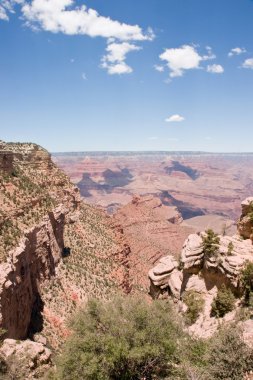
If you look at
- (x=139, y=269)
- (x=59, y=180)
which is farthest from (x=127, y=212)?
(x=59, y=180)

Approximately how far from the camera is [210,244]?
32.1 m

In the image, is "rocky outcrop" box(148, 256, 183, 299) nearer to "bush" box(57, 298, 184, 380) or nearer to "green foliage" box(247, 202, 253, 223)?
"green foliage" box(247, 202, 253, 223)

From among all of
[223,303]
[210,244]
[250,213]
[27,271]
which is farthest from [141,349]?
[27,271]

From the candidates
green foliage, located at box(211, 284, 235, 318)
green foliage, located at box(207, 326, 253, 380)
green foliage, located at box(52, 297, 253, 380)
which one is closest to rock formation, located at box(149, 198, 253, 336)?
green foliage, located at box(211, 284, 235, 318)

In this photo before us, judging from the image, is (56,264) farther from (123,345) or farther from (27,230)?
Answer: (123,345)

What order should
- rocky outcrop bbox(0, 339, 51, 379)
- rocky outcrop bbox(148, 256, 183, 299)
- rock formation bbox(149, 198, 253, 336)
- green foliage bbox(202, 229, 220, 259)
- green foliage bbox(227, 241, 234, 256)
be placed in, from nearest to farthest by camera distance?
1. rocky outcrop bbox(0, 339, 51, 379)
2. rock formation bbox(149, 198, 253, 336)
3. green foliage bbox(227, 241, 234, 256)
4. green foliage bbox(202, 229, 220, 259)
5. rocky outcrop bbox(148, 256, 183, 299)

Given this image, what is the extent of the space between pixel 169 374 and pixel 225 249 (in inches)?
511

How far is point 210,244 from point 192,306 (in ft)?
18.1

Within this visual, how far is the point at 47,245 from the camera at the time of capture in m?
47.5

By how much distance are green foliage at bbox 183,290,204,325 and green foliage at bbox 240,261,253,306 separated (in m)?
4.15

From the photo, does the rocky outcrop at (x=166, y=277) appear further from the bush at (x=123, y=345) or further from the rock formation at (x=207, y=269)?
the bush at (x=123, y=345)

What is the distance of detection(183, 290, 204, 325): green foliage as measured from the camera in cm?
2981

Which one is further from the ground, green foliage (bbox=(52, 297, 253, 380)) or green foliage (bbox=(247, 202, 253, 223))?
green foliage (bbox=(247, 202, 253, 223))

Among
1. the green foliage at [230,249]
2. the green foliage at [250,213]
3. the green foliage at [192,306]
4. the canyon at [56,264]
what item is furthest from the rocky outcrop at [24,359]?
the green foliage at [250,213]
